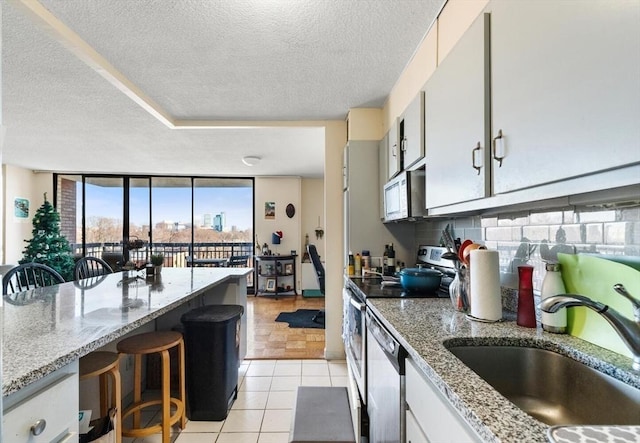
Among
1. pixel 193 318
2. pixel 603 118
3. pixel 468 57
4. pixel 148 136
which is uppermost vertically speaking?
pixel 148 136

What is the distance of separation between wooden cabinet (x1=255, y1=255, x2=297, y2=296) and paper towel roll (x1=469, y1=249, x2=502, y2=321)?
5.11 meters

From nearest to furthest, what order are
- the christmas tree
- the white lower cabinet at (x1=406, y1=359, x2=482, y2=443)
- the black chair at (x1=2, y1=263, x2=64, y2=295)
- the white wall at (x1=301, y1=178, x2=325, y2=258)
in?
1. the white lower cabinet at (x1=406, y1=359, x2=482, y2=443)
2. the black chair at (x1=2, y1=263, x2=64, y2=295)
3. the christmas tree
4. the white wall at (x1=301, y1=178, x2=325, y2=258)

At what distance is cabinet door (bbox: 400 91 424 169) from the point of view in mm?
1829

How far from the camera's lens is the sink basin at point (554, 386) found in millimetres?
871

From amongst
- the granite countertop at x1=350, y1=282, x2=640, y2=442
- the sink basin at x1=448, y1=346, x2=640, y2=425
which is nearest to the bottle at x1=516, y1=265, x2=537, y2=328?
the granite countertop at x1=350, y1=282, x2=640, y2=442

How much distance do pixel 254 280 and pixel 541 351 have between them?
5.74 meters

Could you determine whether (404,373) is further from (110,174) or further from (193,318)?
(110,174)

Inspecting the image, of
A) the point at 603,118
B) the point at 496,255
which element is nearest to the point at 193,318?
the point at 496,255

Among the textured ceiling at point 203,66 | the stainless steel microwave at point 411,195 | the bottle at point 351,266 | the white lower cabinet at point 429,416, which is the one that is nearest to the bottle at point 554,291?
the white lower cabinet at point 429,416

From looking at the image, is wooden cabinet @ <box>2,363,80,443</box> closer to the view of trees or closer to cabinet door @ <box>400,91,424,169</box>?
cabinet door @ <box>400,91,424,169</box>

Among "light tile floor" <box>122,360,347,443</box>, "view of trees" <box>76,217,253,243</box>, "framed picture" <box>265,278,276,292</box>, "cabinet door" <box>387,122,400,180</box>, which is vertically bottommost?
"light tile floor" <box>122,360,347,443</box>

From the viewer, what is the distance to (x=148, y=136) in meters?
3.80

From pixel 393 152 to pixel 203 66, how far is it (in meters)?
1.44

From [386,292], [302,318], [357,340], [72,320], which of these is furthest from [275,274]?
[72,320]
